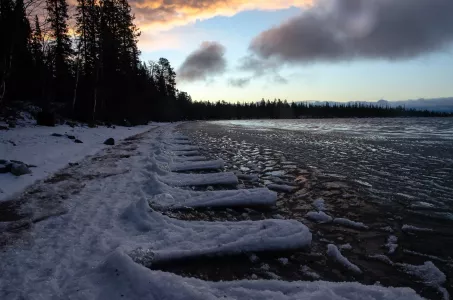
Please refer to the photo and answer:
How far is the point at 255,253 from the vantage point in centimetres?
458

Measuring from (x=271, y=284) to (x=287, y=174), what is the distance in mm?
6963

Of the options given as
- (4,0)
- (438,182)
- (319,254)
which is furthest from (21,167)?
(4,0)

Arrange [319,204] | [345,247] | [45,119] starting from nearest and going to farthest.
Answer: [345,247] < [319,204] < [45,119]

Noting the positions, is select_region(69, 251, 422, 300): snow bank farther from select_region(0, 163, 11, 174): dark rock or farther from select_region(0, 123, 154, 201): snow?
select_region(0, 163, 11, 174): dark rock

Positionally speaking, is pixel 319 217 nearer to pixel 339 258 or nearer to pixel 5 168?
pixel 339 258

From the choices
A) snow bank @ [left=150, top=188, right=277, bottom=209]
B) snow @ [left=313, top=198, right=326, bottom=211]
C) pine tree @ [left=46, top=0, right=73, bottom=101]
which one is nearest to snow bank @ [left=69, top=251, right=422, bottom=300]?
snow bank @ [left=150, top=188, right=277, bottom=209]

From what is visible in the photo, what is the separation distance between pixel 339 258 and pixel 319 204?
2629 mm

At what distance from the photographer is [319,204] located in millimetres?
7047

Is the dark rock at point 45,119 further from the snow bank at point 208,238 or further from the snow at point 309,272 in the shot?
the snow at point 309,272

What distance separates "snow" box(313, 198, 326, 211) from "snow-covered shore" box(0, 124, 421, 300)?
3.42 feet

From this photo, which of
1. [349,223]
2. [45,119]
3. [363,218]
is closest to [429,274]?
[349,223]

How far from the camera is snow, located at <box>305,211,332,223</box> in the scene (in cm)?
605

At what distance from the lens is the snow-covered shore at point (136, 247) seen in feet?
11.1

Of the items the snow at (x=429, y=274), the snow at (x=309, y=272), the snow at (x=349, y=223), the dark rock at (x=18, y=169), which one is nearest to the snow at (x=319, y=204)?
the snow at (x=349, y=223)
